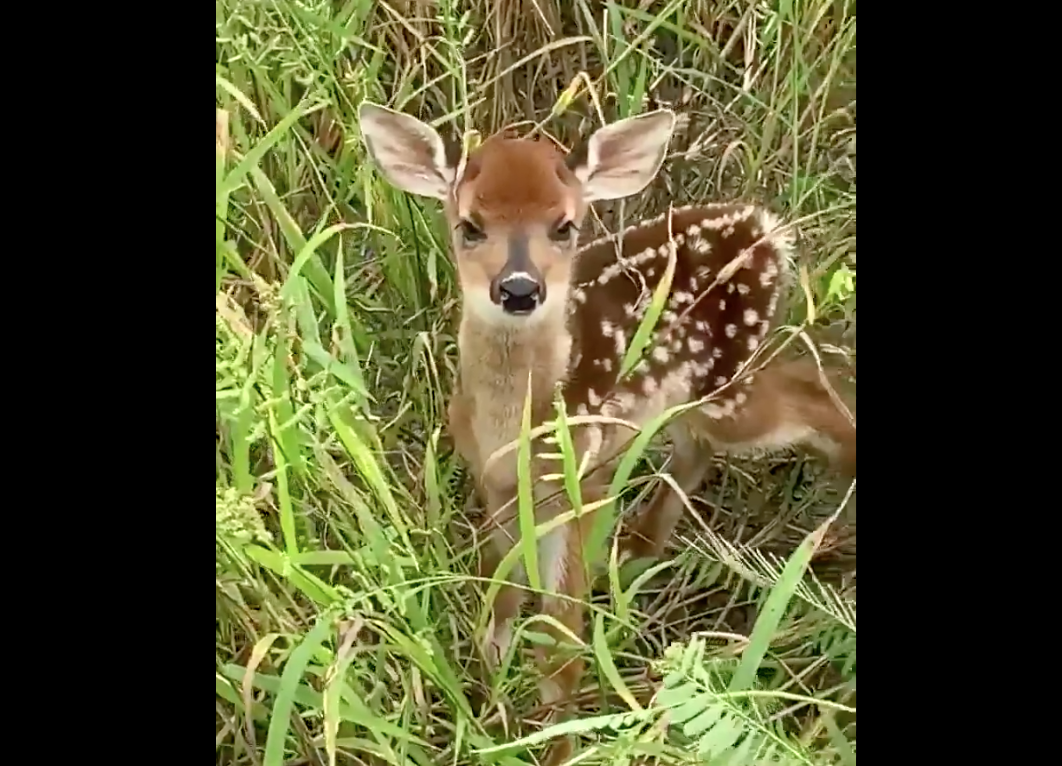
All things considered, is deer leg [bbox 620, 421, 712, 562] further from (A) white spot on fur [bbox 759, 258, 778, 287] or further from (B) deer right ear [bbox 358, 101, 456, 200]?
(B) deer right ear [bbox 358, 101, 456, 200]

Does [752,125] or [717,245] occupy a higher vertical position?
[752,125]

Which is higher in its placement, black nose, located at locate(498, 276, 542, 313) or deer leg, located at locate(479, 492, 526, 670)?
black nose, located at locate(498, 276, 542, 313)

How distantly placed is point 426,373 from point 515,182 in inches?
9.5

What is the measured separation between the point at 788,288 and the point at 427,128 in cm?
46

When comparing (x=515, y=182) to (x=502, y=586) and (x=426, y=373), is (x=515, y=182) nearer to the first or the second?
(x=426, y=373)

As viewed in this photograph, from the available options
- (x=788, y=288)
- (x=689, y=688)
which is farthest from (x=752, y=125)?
(x=689, y=688)

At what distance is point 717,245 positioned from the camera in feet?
5.80

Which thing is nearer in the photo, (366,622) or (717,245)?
(366,622)

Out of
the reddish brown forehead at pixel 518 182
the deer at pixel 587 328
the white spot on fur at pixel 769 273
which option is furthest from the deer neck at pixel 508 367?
the white spot on fur at pixel 769 273

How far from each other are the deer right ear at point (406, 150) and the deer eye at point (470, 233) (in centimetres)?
4

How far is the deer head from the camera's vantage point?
5.52 ft

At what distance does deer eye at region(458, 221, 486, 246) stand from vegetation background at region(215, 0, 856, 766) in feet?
0.12

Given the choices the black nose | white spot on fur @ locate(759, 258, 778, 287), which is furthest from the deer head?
white spot on fur @ locate(759, 258, 778, 287)

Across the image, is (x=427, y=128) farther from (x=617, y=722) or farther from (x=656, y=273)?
(x=617, y=722)
